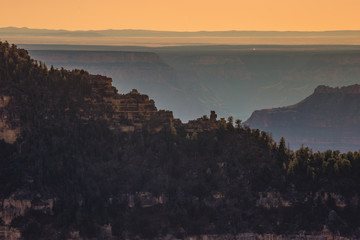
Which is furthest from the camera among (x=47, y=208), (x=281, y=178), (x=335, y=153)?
(x=335, y=153)

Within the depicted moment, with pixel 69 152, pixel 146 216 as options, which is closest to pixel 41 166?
pixel 69 152

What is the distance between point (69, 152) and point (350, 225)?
43.9m

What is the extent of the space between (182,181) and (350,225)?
26.3 m

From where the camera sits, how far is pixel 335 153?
145m

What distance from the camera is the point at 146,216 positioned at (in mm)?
129875

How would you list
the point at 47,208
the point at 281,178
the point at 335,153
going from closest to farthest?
the point at 47,208, the point at 281,178, the point at 335,153

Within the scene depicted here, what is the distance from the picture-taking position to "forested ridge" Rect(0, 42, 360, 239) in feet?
422

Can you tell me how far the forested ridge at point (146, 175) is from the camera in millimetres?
128500

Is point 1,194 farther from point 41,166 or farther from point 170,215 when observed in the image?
point 170,215

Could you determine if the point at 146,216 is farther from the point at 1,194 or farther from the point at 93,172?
the point at 1,194

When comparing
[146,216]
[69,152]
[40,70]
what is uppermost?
[40,70]

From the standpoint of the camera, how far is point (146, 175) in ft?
452

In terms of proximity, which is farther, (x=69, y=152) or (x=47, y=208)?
(x=69, y=152)

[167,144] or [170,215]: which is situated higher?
[167,144]
